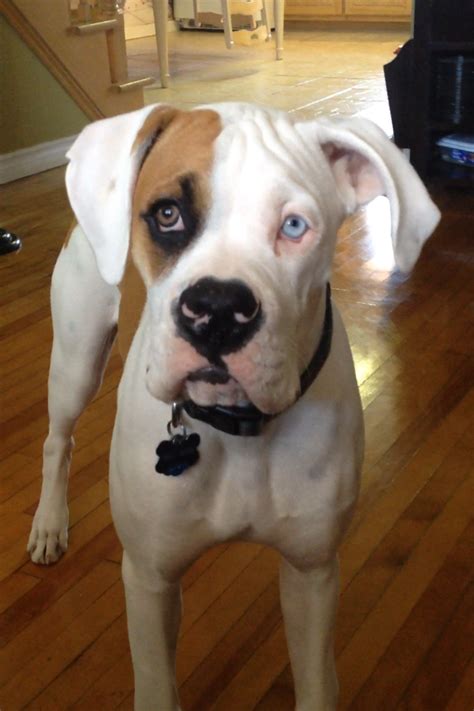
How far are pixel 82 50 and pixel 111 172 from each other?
143 inches

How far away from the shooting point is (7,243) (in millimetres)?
3432

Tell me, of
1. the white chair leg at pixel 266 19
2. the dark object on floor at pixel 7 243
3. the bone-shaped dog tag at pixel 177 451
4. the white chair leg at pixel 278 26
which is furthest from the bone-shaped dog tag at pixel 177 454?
the white chair leg at pixel 266 19

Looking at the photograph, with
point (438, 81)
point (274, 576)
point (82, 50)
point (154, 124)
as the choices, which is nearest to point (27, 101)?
point (82, 50)

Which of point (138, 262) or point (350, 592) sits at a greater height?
point (138, 262)

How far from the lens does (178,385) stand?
1046 mm

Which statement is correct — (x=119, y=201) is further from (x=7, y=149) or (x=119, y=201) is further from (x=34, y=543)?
(x=7, y=149)

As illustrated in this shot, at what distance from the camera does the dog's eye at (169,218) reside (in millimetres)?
1045

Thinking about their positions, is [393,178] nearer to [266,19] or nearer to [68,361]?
[68,361]

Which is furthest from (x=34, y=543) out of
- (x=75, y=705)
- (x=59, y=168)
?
(x=59, y=168)

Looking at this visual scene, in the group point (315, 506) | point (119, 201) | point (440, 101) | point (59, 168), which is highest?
point (119, 201)

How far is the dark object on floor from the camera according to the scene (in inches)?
135

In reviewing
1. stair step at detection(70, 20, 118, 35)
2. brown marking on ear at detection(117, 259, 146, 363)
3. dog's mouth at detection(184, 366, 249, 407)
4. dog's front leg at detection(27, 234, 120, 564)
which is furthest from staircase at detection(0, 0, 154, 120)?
dog's mouth at detection(184, 366, 249, 407)

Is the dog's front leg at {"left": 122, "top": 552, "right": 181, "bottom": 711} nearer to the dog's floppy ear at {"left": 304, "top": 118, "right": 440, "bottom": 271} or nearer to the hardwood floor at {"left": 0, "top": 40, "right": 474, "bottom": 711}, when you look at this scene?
the hardwood floor at {"left": 0, "top": 40, "right": 474, "bottom": 711}

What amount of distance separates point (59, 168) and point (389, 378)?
268 centimetres
